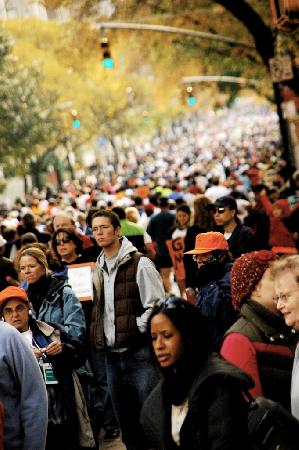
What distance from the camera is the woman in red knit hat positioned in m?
4.52

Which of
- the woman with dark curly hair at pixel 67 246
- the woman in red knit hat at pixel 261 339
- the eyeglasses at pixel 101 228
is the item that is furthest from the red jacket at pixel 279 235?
the woman in red knit hat at pixel 261 339

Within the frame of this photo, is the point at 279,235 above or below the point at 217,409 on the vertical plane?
above

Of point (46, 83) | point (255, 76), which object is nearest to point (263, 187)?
point (255, 76)

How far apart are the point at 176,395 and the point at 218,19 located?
2919 centimetres

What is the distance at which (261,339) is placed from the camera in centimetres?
461

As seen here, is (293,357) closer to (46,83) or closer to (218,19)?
(218,19)

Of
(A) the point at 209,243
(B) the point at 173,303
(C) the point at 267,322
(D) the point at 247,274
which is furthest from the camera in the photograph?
(A) the point at 209,243

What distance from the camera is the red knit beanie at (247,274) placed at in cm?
492

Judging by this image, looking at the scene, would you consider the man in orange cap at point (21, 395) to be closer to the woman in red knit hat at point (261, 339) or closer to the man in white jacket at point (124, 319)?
the woman in red knit hat at point (261, 339)

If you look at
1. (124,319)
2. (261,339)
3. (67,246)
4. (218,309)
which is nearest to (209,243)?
(218,309)

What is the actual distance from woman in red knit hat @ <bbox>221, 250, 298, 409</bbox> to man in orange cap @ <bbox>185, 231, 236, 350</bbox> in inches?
55.2

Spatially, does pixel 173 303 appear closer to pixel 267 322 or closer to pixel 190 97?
pixel 267 322

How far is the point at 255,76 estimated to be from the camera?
37094 millimetres

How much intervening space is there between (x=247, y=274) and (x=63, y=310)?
94.2 inches
